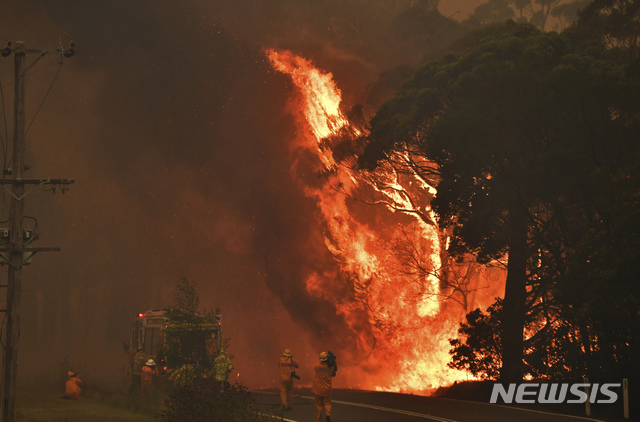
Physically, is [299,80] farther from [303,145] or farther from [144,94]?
[144,94]

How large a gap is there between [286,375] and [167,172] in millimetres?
41052

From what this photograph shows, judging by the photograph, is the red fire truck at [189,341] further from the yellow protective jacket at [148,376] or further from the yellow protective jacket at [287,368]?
the yellow protective jacket at [287,368]

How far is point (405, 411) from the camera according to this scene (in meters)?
22.9

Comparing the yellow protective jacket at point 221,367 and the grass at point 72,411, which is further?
the yellow protective jacket at point 221,367

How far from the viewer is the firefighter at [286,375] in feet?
73.5

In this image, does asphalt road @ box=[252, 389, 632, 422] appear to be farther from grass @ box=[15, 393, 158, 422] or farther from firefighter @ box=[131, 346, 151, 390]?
firefighter @ box=[131, 346, 151, 390]

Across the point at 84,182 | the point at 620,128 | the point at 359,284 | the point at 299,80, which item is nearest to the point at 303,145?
the point at 299,80

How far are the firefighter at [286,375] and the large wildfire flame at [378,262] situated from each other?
17.6 metres

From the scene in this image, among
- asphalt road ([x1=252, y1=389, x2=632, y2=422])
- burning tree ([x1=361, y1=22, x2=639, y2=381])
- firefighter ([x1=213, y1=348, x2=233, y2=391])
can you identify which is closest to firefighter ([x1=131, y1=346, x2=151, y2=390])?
firefighter ([x1=213, y1=348, x2=233, y2=391])

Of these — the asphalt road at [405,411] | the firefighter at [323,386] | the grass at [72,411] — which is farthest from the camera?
the grass at [72,411]

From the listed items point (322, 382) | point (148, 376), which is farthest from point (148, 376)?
point (322, 382)

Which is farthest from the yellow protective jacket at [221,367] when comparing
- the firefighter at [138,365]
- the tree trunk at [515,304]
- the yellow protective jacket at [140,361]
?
the tree trunk at [515,304]

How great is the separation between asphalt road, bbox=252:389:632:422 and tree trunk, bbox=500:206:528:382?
220 inches

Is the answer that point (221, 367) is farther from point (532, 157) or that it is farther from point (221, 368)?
point (532, 157)
